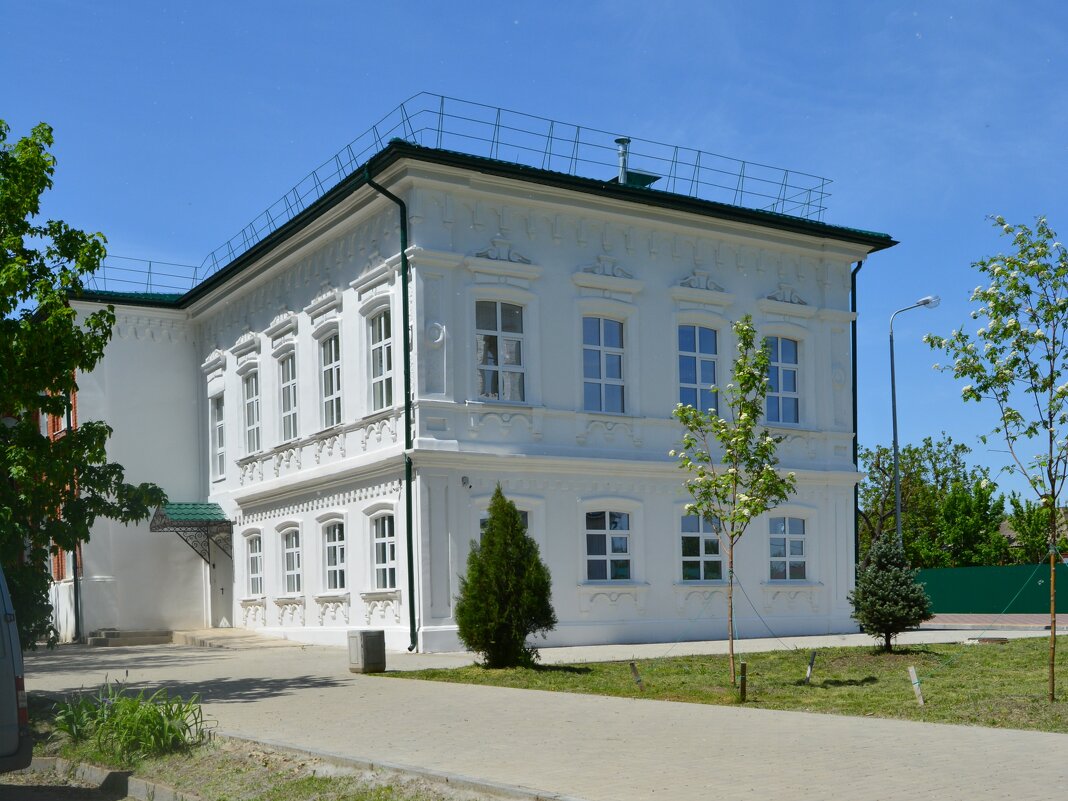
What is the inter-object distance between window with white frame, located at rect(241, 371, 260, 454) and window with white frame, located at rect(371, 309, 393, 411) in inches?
272

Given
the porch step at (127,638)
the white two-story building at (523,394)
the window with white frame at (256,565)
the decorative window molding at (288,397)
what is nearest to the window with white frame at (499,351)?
the white two-story building at (523,394)

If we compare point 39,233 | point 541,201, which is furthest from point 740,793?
point 541,201

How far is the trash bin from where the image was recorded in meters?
19.0

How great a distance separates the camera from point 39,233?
52.8ft

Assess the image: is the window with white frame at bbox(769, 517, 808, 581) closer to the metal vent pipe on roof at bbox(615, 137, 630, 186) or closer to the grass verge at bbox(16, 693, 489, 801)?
the metal vent pipe on roof at bbox(615, 137, 630, 186)

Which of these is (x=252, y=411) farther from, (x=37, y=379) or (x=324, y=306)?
(x=37, y=379)

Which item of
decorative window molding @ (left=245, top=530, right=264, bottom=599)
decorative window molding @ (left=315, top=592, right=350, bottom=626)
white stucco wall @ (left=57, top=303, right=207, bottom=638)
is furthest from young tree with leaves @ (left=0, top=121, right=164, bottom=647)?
white stucco wall @ (left=57, top=303, right=207, bottom=638)

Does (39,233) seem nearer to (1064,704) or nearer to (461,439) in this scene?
(461,439)

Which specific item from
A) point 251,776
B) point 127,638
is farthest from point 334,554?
point 251,776

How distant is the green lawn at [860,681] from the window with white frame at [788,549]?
562cm

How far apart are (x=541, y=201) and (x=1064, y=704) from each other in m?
15.2

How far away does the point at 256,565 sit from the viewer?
3170cm

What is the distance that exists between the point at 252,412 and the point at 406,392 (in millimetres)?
9698

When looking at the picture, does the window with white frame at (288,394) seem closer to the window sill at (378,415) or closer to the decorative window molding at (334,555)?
the decorative window molding at (334,555)
